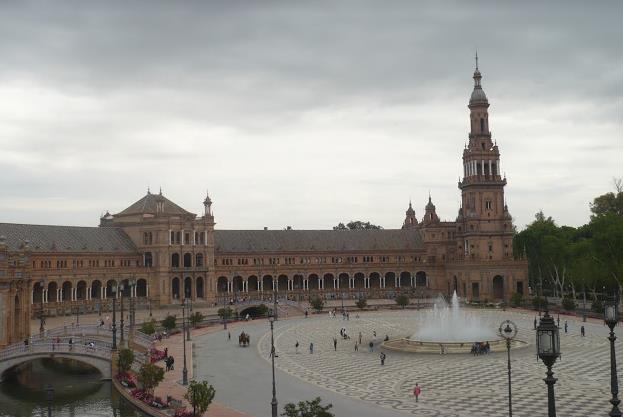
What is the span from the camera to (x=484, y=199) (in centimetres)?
13250

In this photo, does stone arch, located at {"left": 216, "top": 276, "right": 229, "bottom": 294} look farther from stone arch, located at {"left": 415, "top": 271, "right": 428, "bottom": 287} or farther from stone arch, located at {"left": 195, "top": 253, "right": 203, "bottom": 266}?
stone arch, located at {"left": 415, "top": 271, "right": 428, "bottom": 287}

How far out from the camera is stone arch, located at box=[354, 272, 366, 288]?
467 feet

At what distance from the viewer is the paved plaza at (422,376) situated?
143 ft

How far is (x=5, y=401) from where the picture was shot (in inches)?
2172

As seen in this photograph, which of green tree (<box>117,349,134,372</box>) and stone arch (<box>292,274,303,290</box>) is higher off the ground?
stone arch (<box>292,274,303,290</box>)

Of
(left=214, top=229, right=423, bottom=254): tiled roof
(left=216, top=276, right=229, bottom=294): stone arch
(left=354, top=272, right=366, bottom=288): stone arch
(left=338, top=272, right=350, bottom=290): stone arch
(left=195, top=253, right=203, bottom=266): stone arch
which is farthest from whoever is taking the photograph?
(left=354, top=272, right=366, bottom=288): stone arch

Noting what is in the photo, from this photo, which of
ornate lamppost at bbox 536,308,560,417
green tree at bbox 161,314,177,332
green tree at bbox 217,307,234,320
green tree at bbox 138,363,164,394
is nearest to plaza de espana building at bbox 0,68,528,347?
green tree at bbox 217,307,234,320

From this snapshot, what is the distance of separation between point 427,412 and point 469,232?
9301 cm

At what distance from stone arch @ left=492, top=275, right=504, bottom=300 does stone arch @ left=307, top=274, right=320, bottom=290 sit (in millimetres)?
32873

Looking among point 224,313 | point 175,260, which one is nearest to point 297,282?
point 175,260

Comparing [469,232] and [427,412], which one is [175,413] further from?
[469,232]

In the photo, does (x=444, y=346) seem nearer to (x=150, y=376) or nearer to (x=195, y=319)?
(x=150, y=376)

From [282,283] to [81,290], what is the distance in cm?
3987

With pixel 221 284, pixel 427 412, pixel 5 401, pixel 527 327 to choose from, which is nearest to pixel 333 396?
pixel 427 412
